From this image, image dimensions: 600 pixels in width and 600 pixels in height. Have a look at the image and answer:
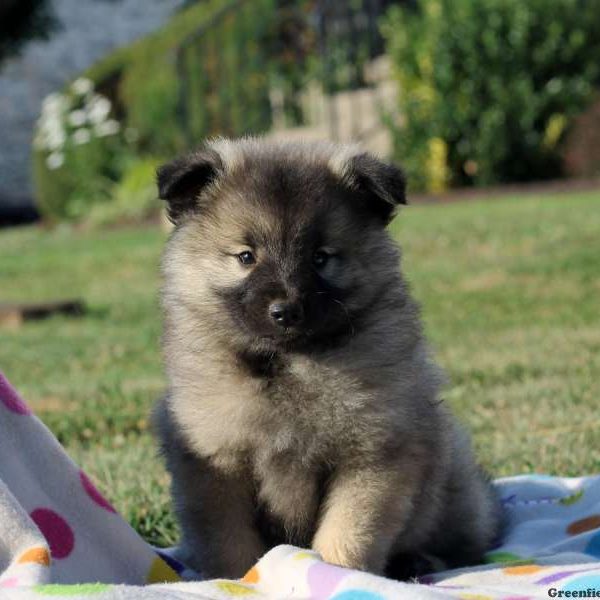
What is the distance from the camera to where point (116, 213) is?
17359 mm

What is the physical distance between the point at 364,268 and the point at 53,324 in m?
7.13

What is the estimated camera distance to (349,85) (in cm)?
1709

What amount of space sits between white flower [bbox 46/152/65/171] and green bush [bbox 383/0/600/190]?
686 cm

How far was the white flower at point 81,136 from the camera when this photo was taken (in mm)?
19578

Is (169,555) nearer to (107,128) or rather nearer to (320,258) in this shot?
(320,258)

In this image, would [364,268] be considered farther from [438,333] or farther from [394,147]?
[394,147]

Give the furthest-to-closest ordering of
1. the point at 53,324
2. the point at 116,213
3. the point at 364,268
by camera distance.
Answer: the point at 116,213
the point at 53,324
the point at 364,268

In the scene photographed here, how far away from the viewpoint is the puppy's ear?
330cm

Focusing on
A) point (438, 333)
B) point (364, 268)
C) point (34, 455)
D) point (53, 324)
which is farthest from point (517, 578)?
point (53, 324)

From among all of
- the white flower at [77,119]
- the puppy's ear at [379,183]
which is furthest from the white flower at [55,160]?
the puppy's ear at [379,183]

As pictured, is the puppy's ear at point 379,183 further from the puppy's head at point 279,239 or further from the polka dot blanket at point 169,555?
the polka dot blanket at point 169,555

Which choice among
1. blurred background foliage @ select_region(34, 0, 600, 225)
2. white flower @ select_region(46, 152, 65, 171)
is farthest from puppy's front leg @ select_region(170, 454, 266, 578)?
white flower @ select_region(46, 152, 65, 171)

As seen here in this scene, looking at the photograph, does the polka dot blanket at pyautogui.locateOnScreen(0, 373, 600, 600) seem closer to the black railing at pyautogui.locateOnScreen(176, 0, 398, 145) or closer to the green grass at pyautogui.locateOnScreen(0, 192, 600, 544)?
the green grass at pyautogui.locateOnScreen(0, 192, 600, 544)

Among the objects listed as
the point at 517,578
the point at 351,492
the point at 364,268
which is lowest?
the point at 517,578
